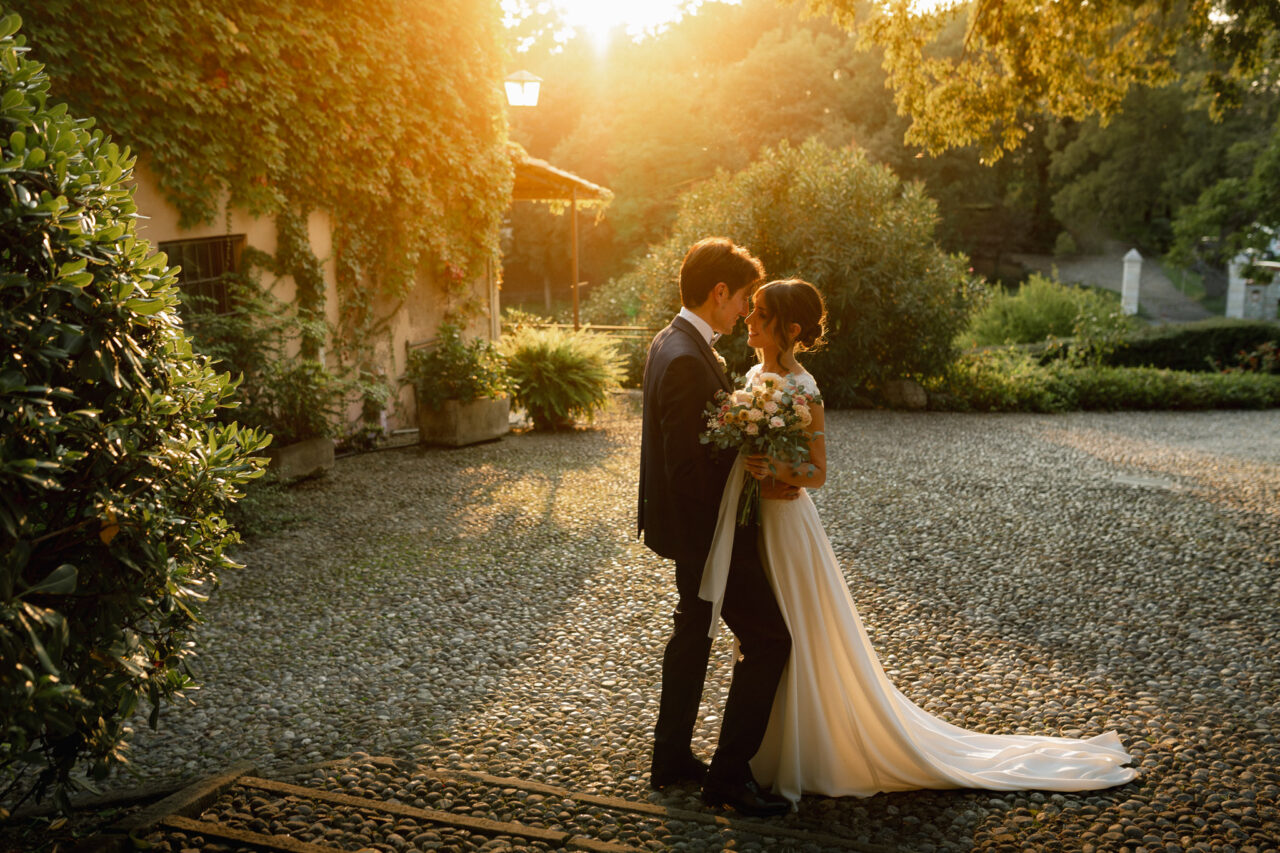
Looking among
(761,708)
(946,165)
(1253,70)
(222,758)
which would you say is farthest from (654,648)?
(946,165)

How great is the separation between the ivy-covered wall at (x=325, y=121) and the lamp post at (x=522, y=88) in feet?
0.65

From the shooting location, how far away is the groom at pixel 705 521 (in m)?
3.36

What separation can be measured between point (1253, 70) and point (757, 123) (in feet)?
100

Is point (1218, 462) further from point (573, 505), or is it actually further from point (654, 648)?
point (654, 648)

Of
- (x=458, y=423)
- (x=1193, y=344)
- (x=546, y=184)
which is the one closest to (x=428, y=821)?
(x=458, y=423)

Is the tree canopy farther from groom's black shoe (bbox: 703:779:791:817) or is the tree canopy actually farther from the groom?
groom's black shoe (bbox: 703:779:791:817)

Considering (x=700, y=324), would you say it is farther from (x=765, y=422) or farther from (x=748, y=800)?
(x=748, y=800)

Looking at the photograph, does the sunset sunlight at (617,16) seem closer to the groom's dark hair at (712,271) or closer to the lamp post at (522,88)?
the lamp post at (522,88)

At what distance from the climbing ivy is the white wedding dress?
603cm

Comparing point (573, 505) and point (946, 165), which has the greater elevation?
point (946, 165)

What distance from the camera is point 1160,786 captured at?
3.63 metres

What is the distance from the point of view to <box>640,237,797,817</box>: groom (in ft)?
11.0

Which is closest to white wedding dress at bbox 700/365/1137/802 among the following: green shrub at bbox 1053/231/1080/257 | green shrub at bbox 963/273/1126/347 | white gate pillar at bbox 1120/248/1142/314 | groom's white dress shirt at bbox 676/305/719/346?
groom's white dress shirt at bbox 676/305/719/346

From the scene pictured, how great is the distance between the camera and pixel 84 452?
2.34m
